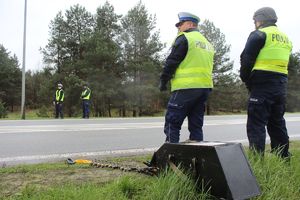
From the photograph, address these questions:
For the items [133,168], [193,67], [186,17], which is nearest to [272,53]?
[193,67]

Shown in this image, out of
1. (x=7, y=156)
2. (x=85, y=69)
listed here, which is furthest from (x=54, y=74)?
(x=7, y=156)

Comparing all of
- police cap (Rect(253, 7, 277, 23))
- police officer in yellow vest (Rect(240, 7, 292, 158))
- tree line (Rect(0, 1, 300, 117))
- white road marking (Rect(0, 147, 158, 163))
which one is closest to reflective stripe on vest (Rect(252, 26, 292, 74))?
police officer in yellow vest (Rect(240, 7, 292, 158))

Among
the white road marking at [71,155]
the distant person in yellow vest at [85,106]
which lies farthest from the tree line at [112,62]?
the white road marking at [71,155]

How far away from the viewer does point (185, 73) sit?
4.95 meters

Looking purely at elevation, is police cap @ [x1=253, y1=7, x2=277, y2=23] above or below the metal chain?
above

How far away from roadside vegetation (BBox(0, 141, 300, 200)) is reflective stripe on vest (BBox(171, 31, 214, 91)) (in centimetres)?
107

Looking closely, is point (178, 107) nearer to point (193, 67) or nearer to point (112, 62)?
point (193, 67)

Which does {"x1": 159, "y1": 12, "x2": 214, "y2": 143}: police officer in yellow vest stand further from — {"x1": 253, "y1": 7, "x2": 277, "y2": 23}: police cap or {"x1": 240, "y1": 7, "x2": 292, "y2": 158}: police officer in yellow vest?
{"x1": 253, "y1": 7, "x2": 277, "y2": 23}: police cap

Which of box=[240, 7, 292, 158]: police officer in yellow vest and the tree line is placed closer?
box=[240, 7, 292, 158]: police officer in yellow vest

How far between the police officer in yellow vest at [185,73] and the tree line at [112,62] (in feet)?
114

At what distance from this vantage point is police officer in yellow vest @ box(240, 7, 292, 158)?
15.4ft

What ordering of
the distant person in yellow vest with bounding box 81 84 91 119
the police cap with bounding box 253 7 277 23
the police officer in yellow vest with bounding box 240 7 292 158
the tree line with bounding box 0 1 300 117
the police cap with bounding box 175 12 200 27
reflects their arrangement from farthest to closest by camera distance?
the tree line with bounding box 0 1 300 117 → the distant person in yellow vest with bounding box 81 84 91 119 → the police cap with bounding box 175 12 200 27 → the police cap with bounding box 253 7 277 23 → the police officer in yellow vest with bounding box 240 7 292 158

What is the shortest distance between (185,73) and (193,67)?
0.11 metres

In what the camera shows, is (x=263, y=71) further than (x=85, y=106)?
No
